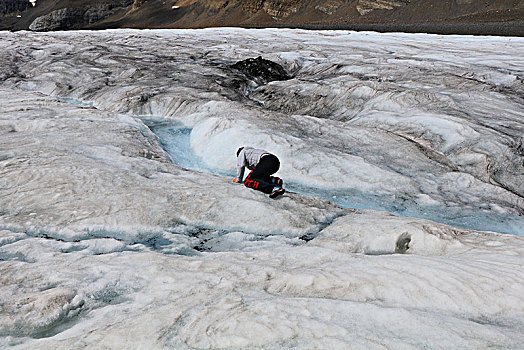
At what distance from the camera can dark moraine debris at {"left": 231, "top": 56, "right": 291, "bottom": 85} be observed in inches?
757

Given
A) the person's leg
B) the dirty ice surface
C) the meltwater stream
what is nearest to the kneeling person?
the person's leg

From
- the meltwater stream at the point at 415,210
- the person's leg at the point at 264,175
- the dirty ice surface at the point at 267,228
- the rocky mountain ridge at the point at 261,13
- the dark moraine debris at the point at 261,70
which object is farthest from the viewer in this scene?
the rocky mountain ridge at the point at 261,13

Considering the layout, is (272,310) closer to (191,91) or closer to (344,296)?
(344,296)

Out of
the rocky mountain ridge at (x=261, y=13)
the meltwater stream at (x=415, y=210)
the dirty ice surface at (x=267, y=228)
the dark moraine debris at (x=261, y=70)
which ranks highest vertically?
the rocky mountain ridge at (x=261, y=13)

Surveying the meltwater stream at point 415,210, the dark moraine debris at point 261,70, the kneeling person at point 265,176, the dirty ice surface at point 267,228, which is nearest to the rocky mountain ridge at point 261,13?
the dark moraine debris at point 261,70

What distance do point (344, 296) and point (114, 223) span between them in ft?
10.3

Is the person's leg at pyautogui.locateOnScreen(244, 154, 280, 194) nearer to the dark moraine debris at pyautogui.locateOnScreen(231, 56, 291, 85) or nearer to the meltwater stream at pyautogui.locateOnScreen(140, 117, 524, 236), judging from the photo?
the meltwater stream at pyautogui.locateOnScreen(140, 117, 524, 236)

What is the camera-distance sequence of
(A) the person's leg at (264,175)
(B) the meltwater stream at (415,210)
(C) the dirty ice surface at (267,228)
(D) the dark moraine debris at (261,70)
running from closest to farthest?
(C) the dirty ice surface at (267,228), (A) the person's leg at (264,175), (B) the meltwater stream at (415,210), (D) the dark moraine debris at (261,70)

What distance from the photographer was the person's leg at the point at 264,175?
232 inches

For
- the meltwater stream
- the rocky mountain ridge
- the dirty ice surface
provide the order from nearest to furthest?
the dirty ice surface < the meltwater stream < the rocky mountain ridge

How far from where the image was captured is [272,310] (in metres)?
2.79

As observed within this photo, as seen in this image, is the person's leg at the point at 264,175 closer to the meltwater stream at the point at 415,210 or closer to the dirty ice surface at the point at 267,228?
the dirty ice surface at the point at 267,228

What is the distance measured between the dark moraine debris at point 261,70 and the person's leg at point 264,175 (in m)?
13.6

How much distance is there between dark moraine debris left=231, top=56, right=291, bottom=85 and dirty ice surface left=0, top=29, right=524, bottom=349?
688cm
